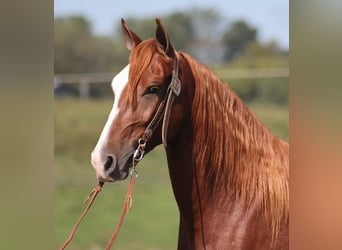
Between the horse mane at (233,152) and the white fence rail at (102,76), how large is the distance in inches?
84.1

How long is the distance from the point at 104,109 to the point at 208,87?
2.42m

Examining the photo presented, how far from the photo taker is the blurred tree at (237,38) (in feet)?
10.9

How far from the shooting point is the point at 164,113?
1406 millimetres

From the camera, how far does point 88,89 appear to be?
3818 mm

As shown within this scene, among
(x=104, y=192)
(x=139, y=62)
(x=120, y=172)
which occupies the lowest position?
(x=104, y=192)

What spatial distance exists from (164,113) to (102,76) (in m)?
2.52

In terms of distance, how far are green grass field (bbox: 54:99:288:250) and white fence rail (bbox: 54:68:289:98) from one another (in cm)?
14

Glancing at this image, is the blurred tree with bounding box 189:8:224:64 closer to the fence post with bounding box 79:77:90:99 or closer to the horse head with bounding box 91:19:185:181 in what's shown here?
the fence post with bounding box 79:77:90:99

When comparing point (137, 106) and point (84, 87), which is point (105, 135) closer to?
point (137, 106)

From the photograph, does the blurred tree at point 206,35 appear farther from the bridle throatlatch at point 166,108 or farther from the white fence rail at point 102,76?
the bridle throatlatch at point 166,108

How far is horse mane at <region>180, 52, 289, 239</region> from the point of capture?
1.46m

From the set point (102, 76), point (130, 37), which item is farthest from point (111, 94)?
point (130, 37)
